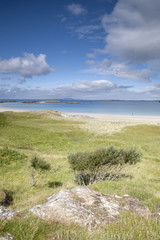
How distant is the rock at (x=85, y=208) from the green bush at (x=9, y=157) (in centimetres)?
2214

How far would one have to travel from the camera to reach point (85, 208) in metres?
8.16

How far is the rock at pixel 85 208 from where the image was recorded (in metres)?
6.86

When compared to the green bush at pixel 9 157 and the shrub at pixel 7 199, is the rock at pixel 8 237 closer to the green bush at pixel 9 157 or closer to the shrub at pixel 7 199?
the shrub at pixel 7 199

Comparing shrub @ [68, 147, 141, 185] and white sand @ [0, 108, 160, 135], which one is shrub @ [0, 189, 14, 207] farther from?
white sand @ [0, 108, 160, 135]

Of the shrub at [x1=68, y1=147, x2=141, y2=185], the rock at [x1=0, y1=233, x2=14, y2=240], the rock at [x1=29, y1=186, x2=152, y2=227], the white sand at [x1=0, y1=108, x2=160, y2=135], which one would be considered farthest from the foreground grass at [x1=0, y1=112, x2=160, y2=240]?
the white sand at [x1=0, y1=108, x2=160, y2=135]

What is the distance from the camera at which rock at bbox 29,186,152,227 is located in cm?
686

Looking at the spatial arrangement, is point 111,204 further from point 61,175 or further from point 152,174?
point 152,174

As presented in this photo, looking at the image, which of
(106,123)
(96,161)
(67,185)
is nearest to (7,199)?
(67,185)

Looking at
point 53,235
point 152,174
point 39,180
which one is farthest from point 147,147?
point 53,235

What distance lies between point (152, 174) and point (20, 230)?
25817 mm

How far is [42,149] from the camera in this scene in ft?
129

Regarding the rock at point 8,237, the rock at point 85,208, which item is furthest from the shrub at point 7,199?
the rock at point 8,237

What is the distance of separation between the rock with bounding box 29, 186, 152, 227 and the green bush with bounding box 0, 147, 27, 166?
22.1 m

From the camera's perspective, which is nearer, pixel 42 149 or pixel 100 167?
pixel 100 167
